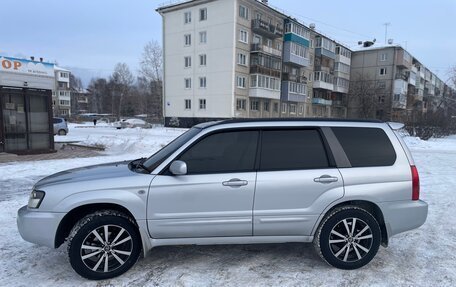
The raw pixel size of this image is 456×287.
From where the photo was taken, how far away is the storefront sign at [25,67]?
11527mm

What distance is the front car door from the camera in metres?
3.47

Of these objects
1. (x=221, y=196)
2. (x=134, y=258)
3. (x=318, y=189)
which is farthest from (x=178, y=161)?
(x=318, y=189)

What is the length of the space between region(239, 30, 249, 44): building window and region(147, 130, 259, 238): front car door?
119ft

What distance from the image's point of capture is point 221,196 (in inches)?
139

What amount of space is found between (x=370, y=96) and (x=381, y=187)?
4989 centimetres

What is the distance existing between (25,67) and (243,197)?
11929 mm

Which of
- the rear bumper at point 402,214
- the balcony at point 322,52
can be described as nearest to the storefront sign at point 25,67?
the rear bumper at point 402,214

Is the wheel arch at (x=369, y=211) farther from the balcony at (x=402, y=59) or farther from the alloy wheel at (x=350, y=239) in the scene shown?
the balcony at (x=402, y=59)

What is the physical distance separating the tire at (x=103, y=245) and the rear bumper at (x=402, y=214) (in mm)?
2917

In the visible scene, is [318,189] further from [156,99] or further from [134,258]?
[156,99]

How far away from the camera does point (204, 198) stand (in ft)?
11.5

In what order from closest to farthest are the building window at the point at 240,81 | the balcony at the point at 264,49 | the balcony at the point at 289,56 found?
the building window at the point at 240,81, the balcony at the point at 264,49, the balcony at the point at 289,56

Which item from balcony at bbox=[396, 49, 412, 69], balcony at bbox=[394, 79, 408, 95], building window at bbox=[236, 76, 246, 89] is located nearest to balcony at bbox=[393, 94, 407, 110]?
balcony at bbox=[394, 79, 408, 95]

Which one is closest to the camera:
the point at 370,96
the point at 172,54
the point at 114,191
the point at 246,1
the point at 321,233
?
the point at 114,191
